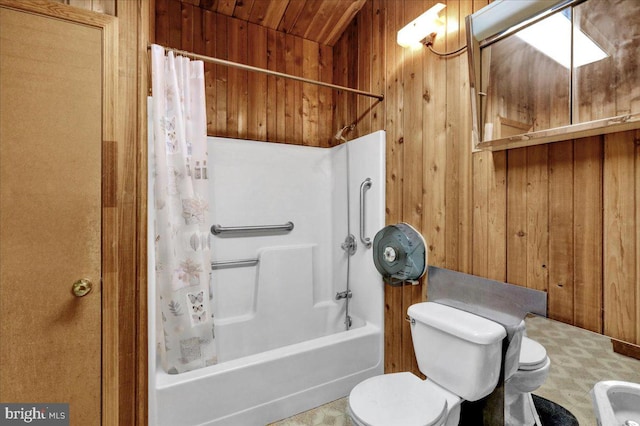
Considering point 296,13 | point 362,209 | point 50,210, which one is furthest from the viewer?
point 296,13

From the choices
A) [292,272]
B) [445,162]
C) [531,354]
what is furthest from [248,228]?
[531,354]

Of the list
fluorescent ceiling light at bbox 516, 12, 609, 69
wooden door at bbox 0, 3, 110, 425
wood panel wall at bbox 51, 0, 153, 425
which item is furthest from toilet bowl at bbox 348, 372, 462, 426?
fluorescent ceiling light at bbox 516, 12, 609, 69

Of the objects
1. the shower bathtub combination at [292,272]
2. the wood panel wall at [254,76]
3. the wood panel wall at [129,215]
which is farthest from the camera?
the wood panel wall at [254,76]

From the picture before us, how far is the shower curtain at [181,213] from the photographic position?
1484 mm

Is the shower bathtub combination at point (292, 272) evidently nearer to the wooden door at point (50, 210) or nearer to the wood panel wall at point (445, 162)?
the wood panel wall at point (445, 162)

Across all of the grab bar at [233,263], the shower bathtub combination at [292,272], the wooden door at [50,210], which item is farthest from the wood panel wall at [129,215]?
the grab bar at [233,263]

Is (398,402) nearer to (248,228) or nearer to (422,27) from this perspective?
(248,228)

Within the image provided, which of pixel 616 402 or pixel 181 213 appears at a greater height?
pixel 181 213

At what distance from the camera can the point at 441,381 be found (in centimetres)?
138

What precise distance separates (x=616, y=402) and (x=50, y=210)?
2.16 meters

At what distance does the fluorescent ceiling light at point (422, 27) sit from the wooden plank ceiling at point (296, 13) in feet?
2.64

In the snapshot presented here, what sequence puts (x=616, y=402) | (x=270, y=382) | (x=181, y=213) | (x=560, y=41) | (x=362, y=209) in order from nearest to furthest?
1. (x=616, y=402)
2. (x=560, y=41)
3. (x=181, y=213)
4. (x=270, y=382)
5. (x=362, y=209)

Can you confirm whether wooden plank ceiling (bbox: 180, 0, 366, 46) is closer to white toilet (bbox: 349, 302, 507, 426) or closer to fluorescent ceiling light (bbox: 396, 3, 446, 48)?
fluorescent ceiling light (bbox: 396, 3, 446, 48)

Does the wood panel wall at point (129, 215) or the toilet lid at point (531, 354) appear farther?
the wood panel wall at point (129, 215)
